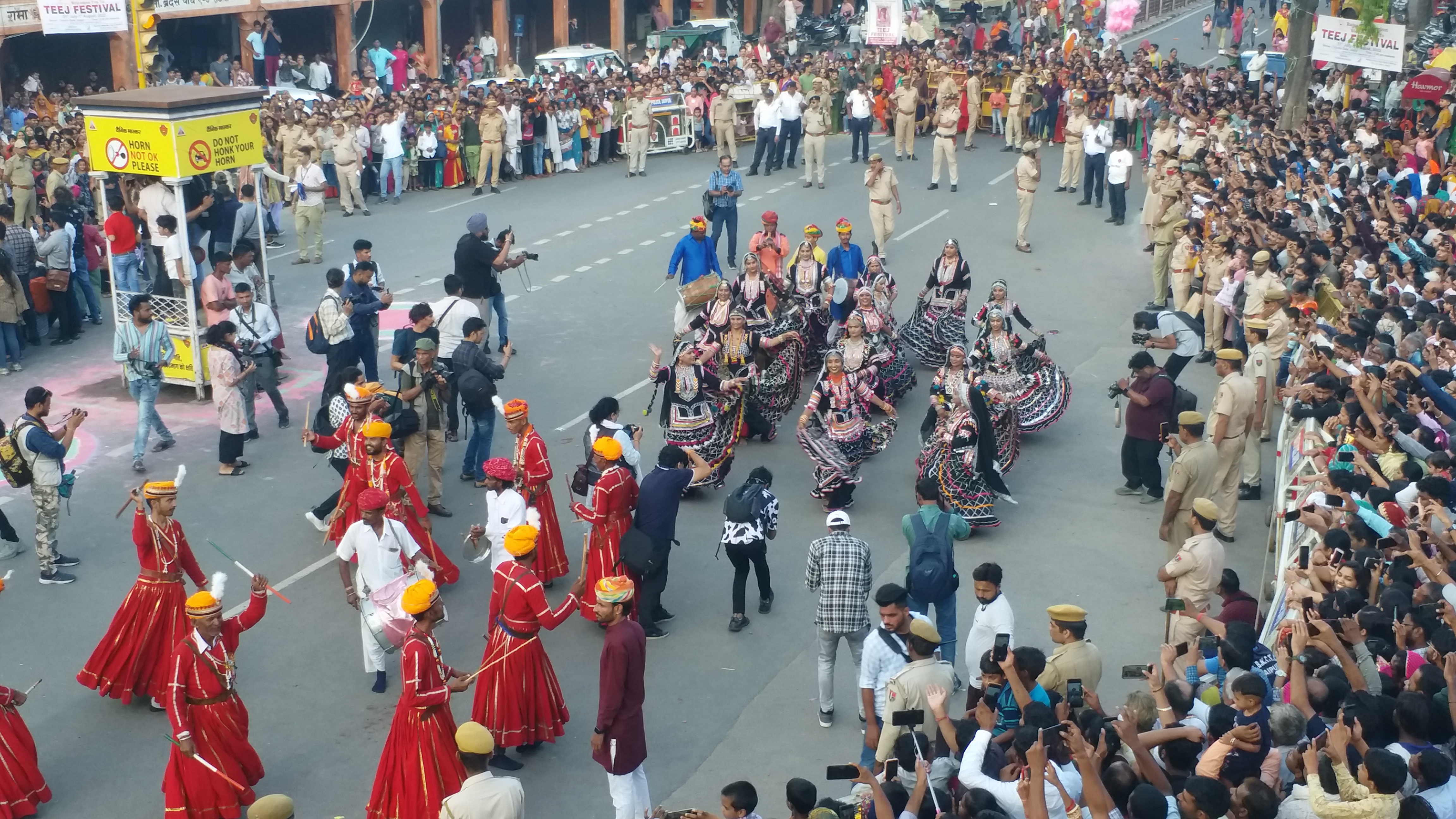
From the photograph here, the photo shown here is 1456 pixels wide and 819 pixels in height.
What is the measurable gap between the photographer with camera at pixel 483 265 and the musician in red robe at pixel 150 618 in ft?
21.8

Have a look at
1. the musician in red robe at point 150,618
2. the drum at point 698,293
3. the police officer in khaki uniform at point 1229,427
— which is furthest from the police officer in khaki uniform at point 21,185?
the police officer in khaki uniform at point 1229,427

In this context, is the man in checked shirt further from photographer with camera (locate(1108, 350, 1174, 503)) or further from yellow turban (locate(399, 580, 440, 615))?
photographer with camera (locate(1108, 350, 1174, 503))

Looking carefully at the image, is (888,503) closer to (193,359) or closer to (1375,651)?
(1375,651)

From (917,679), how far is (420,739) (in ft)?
8.47

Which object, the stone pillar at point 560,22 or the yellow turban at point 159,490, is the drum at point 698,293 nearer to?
the yellow turban at point 159,490

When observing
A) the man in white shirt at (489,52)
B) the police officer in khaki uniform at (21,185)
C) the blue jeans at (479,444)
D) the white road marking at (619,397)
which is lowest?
the white road marking at (619,397)

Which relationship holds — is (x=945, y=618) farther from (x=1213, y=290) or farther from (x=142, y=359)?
(x=1213, y=290)

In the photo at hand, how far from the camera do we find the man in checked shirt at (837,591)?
29.5 feet

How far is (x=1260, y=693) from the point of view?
21.9ft

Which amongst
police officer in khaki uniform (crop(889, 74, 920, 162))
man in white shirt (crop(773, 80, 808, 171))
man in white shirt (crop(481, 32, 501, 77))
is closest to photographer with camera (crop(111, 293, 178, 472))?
man in white shirt (crop(773, 80, 808, 171))

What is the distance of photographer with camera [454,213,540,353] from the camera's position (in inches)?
621

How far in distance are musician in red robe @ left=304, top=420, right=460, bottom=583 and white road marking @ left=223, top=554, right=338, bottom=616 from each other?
0.80 meters

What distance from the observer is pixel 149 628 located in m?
9.20

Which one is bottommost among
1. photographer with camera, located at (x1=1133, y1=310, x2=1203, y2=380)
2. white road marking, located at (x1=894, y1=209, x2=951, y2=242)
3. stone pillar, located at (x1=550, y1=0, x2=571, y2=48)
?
white road marking, located at (x1=894, y1=209, x2=951, y2=242)
